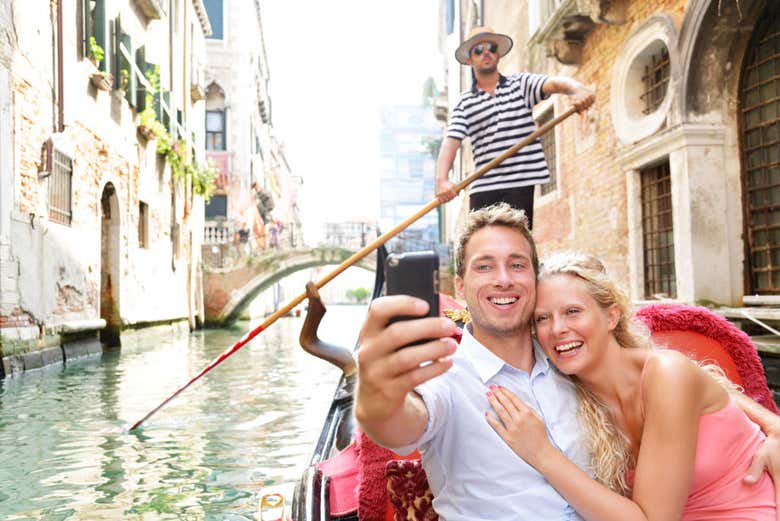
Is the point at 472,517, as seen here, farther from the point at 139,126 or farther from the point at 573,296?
the point at 139,126

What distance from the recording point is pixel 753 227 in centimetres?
373

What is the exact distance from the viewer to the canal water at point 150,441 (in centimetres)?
231

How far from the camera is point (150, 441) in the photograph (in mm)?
3170

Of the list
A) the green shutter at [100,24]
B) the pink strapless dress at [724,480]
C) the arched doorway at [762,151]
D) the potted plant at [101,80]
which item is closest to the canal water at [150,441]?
the pink strapless dress at [724,480]

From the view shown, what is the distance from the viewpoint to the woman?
100cm

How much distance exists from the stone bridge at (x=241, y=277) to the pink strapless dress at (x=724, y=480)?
41.9 feet

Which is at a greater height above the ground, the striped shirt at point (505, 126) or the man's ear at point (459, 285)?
the striped shirt at point (505, 126)

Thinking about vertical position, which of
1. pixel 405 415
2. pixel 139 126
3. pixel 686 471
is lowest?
pixel 686 471

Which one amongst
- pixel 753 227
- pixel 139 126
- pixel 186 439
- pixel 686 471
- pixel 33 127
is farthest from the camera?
pixel 139 126

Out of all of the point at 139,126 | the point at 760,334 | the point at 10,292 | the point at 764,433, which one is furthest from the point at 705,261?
the point at 139,126

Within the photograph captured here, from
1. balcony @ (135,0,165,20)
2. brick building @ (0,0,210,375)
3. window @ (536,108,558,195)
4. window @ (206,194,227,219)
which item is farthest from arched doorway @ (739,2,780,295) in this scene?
window @ (206,194,227,219)

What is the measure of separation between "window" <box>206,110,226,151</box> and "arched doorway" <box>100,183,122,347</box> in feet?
29.8

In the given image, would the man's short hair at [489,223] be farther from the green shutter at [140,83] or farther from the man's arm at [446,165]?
the green shutter at [140,83]

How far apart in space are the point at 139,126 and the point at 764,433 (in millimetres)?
8117
